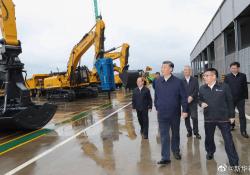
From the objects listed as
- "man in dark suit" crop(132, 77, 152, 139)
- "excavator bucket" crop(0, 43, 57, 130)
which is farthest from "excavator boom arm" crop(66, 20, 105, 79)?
"man in dark suit" crop(132, 77, 152, 139)

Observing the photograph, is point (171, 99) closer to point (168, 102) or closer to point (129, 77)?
point (168, 102)

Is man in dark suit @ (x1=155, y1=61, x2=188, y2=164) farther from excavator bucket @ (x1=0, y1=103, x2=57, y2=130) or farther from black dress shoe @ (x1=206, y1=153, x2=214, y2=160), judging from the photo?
excavator bucket @ (x1=0, y1=103, x2=57, y2=130)

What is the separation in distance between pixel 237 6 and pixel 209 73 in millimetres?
21002

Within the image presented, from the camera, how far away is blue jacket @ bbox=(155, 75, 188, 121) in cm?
622

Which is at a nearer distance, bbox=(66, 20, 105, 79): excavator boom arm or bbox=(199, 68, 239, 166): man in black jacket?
bbox=(199, 68, 239, 166): man in black jacket

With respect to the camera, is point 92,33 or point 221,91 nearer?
point 221,91

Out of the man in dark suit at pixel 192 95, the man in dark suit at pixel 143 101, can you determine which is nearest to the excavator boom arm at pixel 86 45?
the man in dark suit at pixel 143 101

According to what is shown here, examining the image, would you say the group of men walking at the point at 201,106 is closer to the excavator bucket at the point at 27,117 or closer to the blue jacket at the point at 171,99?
the blue jacket at the point at 171,99

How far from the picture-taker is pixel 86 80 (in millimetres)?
27500

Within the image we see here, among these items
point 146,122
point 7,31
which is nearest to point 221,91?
point 146,122

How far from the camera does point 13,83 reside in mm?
11078

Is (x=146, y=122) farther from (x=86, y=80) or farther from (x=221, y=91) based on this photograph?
(x=86, y=80)

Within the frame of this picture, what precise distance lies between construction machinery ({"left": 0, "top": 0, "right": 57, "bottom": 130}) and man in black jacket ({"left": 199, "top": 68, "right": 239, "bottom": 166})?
247 inches

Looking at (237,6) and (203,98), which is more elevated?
(237,6)
